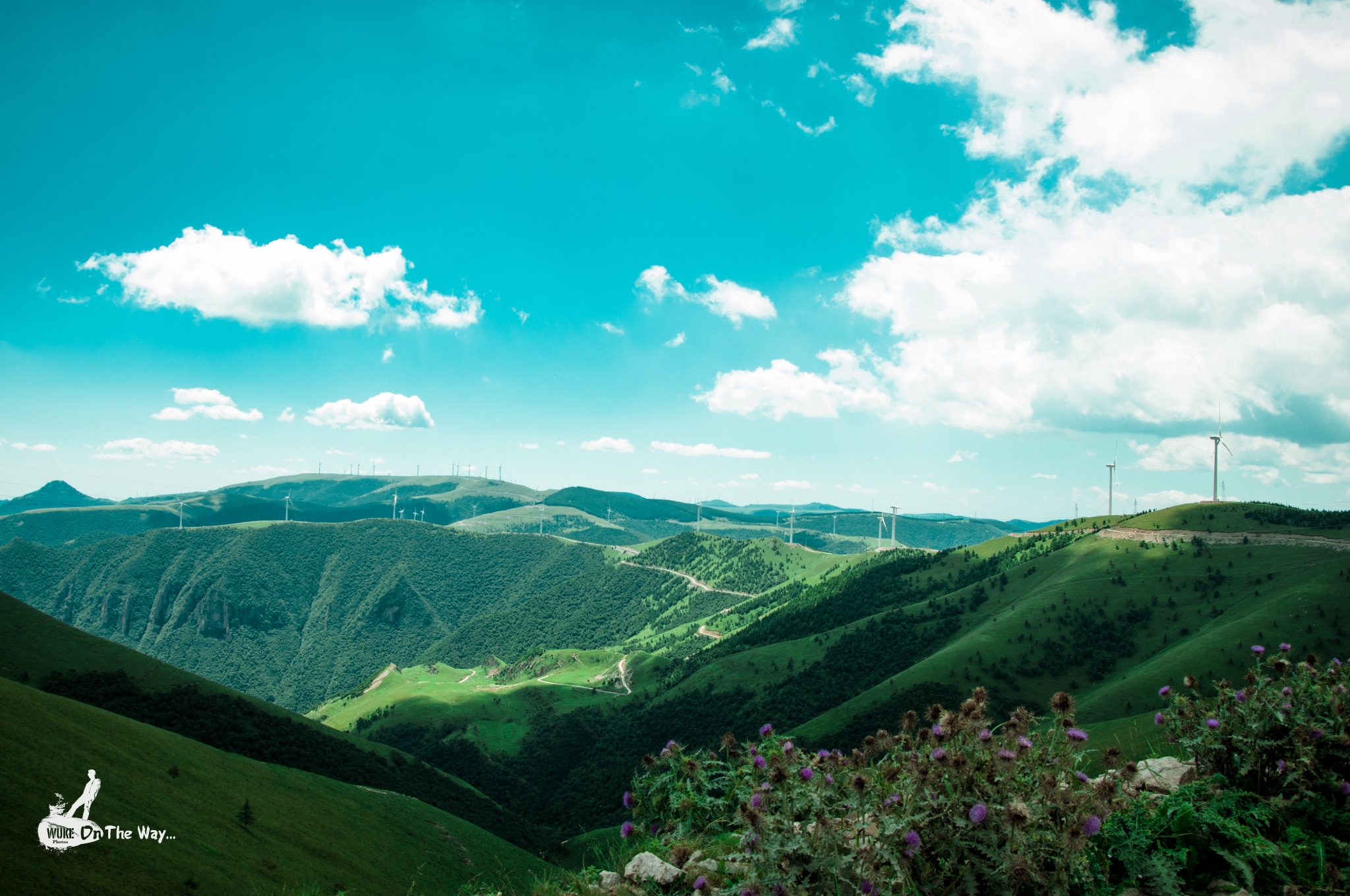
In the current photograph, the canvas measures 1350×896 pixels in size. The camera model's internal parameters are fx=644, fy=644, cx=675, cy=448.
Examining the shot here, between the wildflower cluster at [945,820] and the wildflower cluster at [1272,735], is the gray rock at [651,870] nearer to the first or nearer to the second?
the wildflower cluster at [945,820]

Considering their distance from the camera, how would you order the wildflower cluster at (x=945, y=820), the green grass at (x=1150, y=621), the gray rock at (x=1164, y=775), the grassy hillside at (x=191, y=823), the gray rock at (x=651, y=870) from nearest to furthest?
the wildflower cluster at (x=945, y=820) → the gray rock at (x=651, y=870) → the gray rock at (x=1164, y=775) → the grassy hillside at (x=191, y=823) → the green grass at (x=1150, y=621)

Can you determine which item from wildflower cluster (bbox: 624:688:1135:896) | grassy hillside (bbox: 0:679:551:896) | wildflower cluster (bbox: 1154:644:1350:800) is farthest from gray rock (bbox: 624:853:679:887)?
wildflower cluster (bbox: 1154:644:1350:800)

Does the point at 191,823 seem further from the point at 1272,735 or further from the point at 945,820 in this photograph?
the point at 1272,735

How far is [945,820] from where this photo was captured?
8148 millimetres

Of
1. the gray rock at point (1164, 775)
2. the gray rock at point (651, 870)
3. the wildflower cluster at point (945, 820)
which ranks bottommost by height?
the gray rock at point (651, 870)

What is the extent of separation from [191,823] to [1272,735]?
49159 millimetres

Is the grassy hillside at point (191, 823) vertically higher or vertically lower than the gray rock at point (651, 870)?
lower

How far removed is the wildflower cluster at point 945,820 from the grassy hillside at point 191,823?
5754mm

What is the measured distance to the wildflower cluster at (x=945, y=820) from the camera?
7641 millimetres

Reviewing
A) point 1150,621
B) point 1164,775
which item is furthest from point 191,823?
point 1150,621

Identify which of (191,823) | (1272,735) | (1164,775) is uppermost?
(1272,735)

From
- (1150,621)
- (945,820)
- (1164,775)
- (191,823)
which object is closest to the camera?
A: (945,820)

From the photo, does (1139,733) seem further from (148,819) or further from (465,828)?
(465,828)

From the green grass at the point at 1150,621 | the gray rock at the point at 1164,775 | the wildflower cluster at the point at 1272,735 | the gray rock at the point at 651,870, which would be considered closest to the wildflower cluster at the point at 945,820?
the gray rock at the point at 651,870
